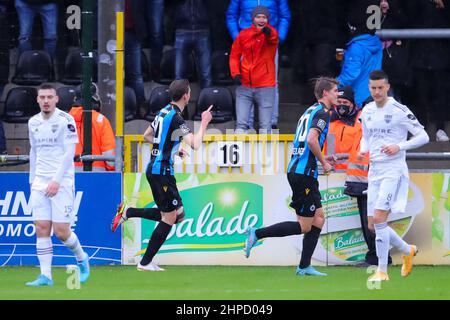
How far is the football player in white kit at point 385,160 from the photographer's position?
11.9m

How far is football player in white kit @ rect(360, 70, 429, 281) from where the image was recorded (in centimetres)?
1187

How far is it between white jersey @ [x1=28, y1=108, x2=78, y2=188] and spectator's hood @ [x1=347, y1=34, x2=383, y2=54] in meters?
5.08

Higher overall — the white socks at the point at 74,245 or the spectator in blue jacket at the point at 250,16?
the spectator in blue jacket at the point at 250,16

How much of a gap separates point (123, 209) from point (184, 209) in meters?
0.84

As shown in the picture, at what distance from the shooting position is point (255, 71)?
15281mm

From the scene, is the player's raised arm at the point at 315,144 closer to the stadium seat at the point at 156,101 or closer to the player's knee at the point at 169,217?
the player's knee at the point at 169,217

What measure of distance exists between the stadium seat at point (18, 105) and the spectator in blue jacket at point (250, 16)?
112 inches

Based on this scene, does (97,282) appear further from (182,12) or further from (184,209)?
(182,12)

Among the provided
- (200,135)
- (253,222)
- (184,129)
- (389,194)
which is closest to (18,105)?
(253,222)

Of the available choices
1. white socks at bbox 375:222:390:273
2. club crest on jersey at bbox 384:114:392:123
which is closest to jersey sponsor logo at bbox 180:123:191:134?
club crest on jersey at bbox 384:114:392:123

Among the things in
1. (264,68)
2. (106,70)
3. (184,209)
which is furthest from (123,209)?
(264,68)

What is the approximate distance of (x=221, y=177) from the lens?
1396cm

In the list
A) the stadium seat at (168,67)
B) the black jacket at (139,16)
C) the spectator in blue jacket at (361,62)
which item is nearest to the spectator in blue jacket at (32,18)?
the black jacket at (139,16)

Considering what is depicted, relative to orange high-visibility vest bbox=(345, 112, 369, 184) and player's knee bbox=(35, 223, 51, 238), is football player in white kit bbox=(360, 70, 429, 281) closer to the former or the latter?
orange high-visibility vest bbox=(345, 112, 369, 184)
